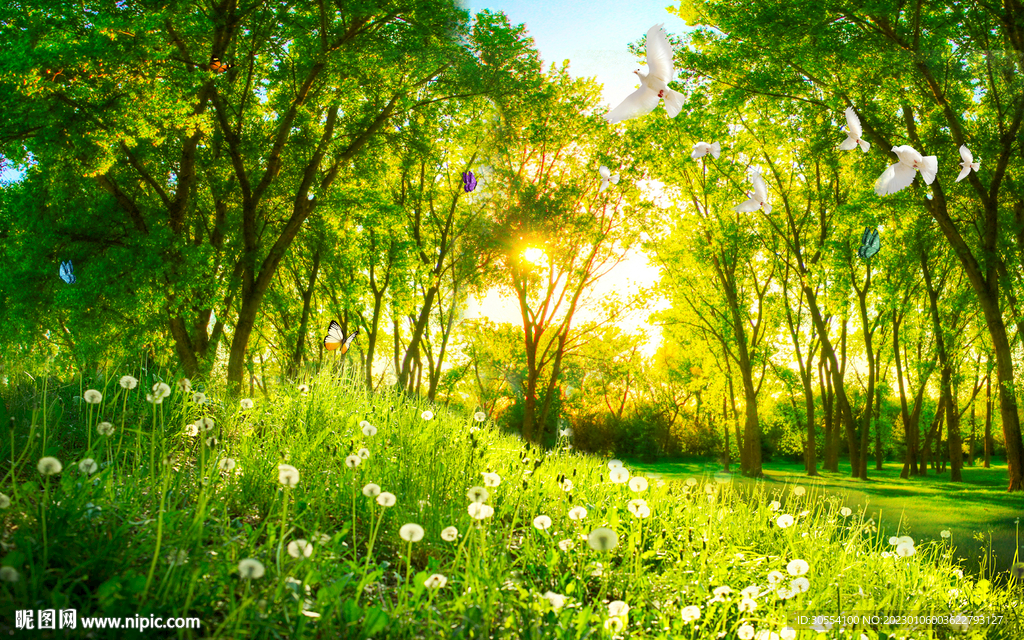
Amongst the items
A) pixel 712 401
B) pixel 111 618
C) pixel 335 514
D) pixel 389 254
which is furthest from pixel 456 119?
pixel 712 401

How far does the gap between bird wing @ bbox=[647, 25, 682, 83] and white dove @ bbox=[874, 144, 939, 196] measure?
1.45 m

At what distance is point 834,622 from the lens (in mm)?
2939

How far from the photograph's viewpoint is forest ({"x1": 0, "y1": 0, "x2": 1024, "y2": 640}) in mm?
2594

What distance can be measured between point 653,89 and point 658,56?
0.58 feet

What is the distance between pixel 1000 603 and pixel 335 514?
4086 millimetres

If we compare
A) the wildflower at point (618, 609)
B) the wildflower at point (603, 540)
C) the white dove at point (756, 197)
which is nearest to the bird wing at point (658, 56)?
the white dove at point (756, 197)

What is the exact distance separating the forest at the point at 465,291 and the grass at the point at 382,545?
0.03 metres

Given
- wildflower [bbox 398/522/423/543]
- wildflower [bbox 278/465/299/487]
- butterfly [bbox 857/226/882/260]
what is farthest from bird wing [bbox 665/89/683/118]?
butterfly [bbox 857/226/882/260]

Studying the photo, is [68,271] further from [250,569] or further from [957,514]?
[957,514]

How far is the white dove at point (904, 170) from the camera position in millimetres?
3139

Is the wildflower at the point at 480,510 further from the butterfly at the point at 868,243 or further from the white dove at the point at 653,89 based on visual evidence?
the butterfly at the point at 868,243

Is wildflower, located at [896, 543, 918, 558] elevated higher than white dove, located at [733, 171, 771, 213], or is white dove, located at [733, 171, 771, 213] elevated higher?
white dove, located at [733, 171, 771, 213]

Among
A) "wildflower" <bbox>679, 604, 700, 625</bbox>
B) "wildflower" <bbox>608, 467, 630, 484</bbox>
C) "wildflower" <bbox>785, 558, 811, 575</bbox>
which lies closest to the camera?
"wildflower" <bbox>679, 604, 700, 625</bbox>

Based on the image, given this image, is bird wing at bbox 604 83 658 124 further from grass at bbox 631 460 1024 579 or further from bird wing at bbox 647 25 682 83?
grass at bbox 631 460 1024 579
